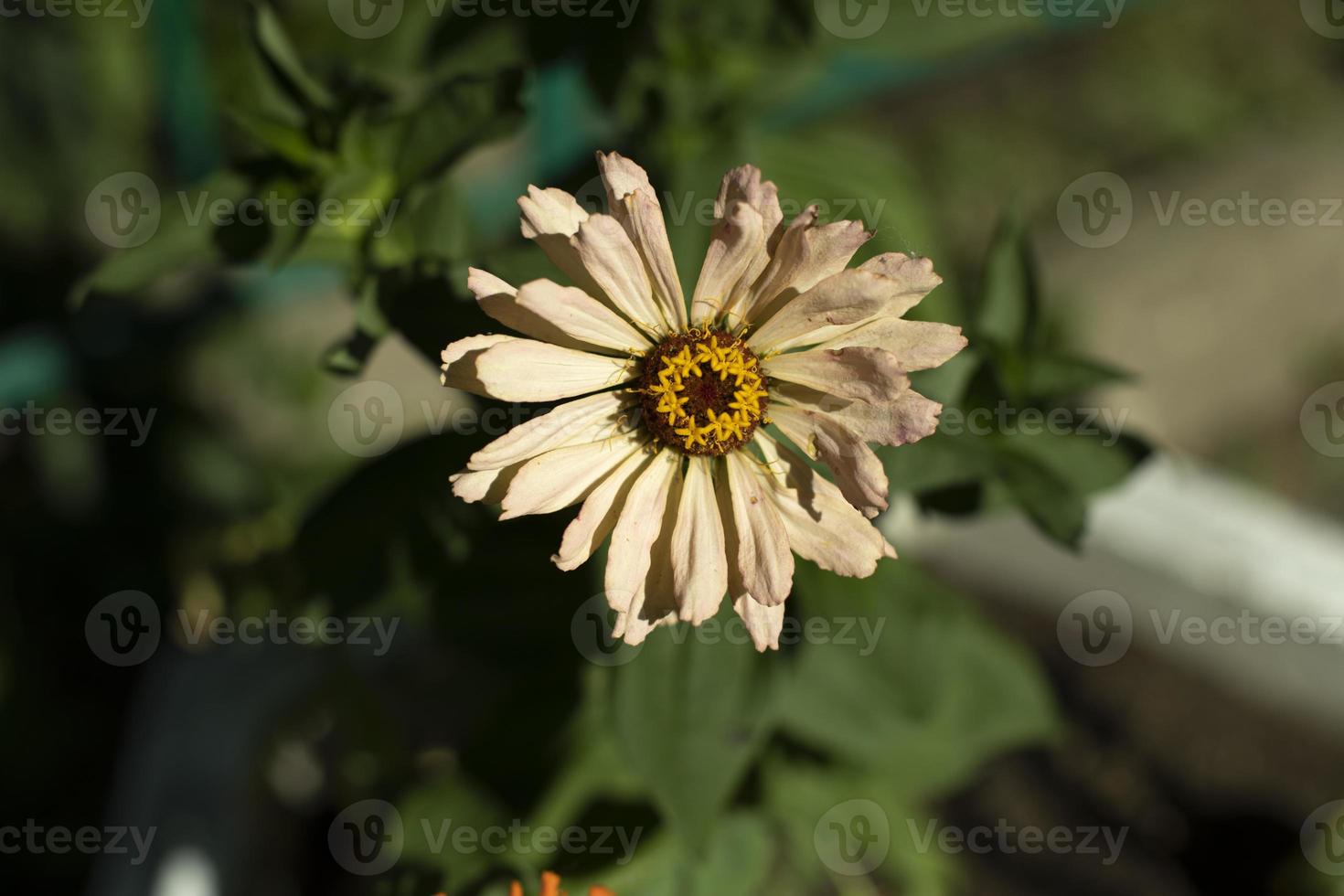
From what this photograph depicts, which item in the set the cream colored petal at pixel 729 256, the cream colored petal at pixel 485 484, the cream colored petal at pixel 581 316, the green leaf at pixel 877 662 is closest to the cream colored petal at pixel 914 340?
the cream colored petal at pixel 729 256

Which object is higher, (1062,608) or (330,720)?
(1062,608)

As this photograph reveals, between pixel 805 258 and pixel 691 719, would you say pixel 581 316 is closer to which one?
pixel 805 258

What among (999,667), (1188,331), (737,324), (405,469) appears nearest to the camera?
(737,324)

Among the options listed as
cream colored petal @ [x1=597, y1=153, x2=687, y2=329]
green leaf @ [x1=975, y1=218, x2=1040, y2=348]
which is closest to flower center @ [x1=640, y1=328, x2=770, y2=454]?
cream colored petal @ [x1=597, y1=153, x2=687, y2=329]

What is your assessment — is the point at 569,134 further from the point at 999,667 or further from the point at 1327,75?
the point at 1327,75

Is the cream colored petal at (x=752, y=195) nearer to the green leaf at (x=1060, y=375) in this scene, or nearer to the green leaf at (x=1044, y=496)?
the green leaf at (x=1044, y=496)

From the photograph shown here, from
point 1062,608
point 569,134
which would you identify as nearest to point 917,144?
point 569,134
